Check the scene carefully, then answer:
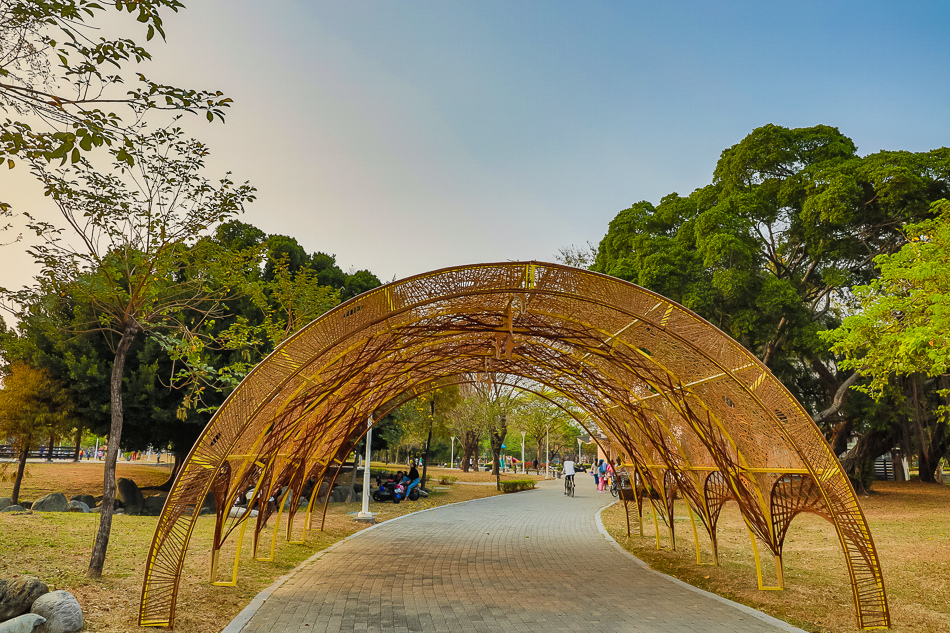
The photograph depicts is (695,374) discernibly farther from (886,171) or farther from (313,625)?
(886,171)

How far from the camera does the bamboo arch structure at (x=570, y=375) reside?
643 centimetres

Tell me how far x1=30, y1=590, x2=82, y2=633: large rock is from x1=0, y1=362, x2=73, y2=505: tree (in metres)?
14.7

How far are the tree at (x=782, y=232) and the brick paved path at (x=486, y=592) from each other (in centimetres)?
1044

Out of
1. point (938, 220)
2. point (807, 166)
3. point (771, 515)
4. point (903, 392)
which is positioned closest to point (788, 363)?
point (903, 392)

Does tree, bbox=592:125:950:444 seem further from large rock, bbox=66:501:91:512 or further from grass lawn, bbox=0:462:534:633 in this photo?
large rock, bbox=66:501:91:512

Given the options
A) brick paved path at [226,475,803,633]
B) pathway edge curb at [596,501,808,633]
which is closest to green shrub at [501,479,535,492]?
brick paved path at [226,475,803,633]

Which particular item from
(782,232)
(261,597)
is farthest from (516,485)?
(261,597)

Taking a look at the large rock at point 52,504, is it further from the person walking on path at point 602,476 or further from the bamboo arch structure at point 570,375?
the person walking on path at point 602,476

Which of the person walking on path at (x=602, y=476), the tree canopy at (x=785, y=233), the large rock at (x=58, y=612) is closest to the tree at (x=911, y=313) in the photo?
the tree canopy at (x=785, y=233)

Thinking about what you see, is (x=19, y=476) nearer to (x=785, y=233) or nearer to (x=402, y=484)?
(x=402, y=484)

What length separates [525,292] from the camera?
23.7ft

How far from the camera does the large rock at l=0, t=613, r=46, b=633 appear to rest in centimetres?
500

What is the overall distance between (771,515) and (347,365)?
6.20 m

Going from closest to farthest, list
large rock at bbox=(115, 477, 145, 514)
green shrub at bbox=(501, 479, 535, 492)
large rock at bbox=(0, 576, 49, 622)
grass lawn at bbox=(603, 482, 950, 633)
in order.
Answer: large rock at bbox=(0, 576, 49, 622)
grass lawn at bbox=(603, 482, 950, 633)
large rock at bbox=(115, 477, 145, 514)
green shrub at bbox=(501, 479, 535, 492)
